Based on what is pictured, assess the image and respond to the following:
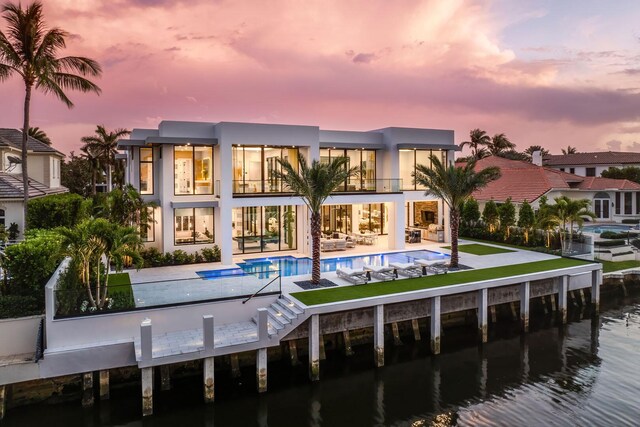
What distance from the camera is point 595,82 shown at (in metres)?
35.3

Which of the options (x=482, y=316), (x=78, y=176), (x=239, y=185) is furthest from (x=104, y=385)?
(x=78, y=176)

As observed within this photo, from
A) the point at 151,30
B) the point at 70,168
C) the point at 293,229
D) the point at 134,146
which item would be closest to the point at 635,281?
the point at 293,229

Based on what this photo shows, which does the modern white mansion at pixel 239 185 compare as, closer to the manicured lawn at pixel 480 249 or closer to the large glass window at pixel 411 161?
the large glass window at pixel 411 161

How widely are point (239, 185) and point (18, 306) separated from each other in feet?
41.2

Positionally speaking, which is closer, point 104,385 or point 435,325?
point 104,385

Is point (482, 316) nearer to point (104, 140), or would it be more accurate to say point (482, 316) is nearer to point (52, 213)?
point (52, 213)

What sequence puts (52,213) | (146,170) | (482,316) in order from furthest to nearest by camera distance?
(146,170) < (52,213) < (482,316)

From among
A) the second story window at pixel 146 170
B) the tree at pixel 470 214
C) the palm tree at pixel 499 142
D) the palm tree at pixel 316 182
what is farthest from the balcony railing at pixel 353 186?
the palm tree at pixel 499 142

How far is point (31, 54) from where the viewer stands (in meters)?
19.0

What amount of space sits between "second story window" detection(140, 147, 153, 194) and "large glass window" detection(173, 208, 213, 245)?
2.64 metres

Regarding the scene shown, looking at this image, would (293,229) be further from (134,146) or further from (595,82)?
(595,82)

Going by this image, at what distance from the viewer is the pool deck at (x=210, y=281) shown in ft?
49.0

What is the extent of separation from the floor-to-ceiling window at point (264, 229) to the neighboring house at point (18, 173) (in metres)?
10.3

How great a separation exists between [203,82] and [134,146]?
9793 millimetres
